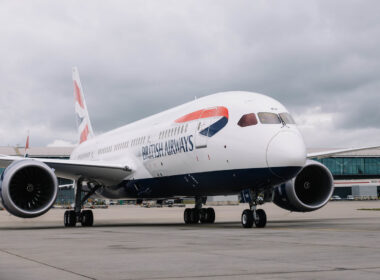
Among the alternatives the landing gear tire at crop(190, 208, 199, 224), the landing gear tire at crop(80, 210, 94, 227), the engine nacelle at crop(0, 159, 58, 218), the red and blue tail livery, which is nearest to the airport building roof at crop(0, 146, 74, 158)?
the landing gear tire at crop(80, 210, 94, 227)

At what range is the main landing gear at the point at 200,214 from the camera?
21906mm

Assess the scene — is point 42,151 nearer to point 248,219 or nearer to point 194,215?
point 194,215

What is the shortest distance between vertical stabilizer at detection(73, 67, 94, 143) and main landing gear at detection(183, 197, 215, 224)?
1093 cm

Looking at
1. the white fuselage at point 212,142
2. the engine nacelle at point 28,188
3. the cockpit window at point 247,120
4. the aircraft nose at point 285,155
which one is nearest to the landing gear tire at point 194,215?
the white fuselage at point 212,142

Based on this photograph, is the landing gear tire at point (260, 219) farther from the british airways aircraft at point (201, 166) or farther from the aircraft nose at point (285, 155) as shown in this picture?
the aircraft nose at point (285, 155)

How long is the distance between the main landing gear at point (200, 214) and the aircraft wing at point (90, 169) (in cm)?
294

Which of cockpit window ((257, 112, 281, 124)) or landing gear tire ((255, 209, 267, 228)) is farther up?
cockpit window ((257, 112, 281, 124))

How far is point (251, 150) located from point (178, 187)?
463cm

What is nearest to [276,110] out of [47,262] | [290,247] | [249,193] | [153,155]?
[249,193]

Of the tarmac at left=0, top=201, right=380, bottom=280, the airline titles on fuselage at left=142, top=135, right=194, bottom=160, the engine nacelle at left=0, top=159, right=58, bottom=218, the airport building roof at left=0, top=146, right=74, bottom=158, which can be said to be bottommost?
Result: the tarmac at left=0, top=201, right=380, bottom=280

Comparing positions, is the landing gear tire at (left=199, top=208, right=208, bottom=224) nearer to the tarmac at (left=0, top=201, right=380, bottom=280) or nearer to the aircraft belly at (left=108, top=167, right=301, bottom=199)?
the aircraft belly at (left=108, top=167, right=301, bottom=199)

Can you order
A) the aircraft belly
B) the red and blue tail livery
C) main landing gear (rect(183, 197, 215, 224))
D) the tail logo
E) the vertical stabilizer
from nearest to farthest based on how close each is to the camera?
the aircraft belly
the red and blue tail livery
main landing gear (rect(183, 197, 215, 224))
the vertical stabilizer
the tail logo

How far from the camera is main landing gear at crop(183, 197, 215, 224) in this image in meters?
21.9

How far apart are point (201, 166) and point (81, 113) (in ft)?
54.6
